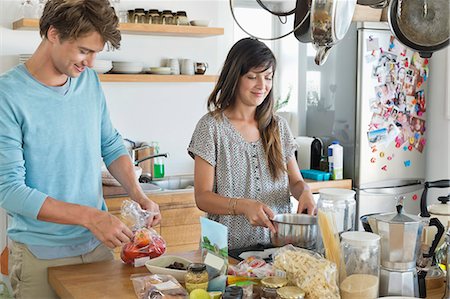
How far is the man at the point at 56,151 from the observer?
76.6 inches

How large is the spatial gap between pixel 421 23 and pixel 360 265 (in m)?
0.90

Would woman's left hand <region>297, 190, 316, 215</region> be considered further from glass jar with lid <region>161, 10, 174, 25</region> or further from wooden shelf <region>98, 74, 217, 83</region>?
glass jar with lid <region>161, 10, 174, 25</region>

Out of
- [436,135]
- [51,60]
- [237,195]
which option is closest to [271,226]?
[237,195]

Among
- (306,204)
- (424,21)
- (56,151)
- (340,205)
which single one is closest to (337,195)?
(340,205)

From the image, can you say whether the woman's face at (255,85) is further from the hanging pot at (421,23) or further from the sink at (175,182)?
the sink at (175,182)

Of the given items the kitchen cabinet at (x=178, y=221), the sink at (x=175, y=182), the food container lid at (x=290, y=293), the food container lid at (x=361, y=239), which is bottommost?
the kitchen cabinet at (x=178, y=221)

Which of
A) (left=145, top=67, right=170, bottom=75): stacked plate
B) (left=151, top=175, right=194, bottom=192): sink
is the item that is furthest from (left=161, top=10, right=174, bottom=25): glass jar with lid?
(left=151, top=175, right=194, bottom=192): sink

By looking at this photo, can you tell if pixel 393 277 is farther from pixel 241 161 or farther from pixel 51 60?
pixel 51 60

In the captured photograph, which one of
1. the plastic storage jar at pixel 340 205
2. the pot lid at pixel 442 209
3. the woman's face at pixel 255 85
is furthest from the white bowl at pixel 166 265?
the pot lid at pixel 442 209

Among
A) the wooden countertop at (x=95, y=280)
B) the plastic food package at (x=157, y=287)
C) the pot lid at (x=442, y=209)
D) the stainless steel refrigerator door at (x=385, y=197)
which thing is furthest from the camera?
the stainless steel refrigerator door at (x=385, y=197)

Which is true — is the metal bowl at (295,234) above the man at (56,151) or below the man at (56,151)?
below

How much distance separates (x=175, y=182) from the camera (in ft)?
13.9

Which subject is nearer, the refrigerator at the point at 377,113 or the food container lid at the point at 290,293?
the food container lid at the point at 290,293

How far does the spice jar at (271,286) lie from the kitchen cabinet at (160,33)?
2428mm
